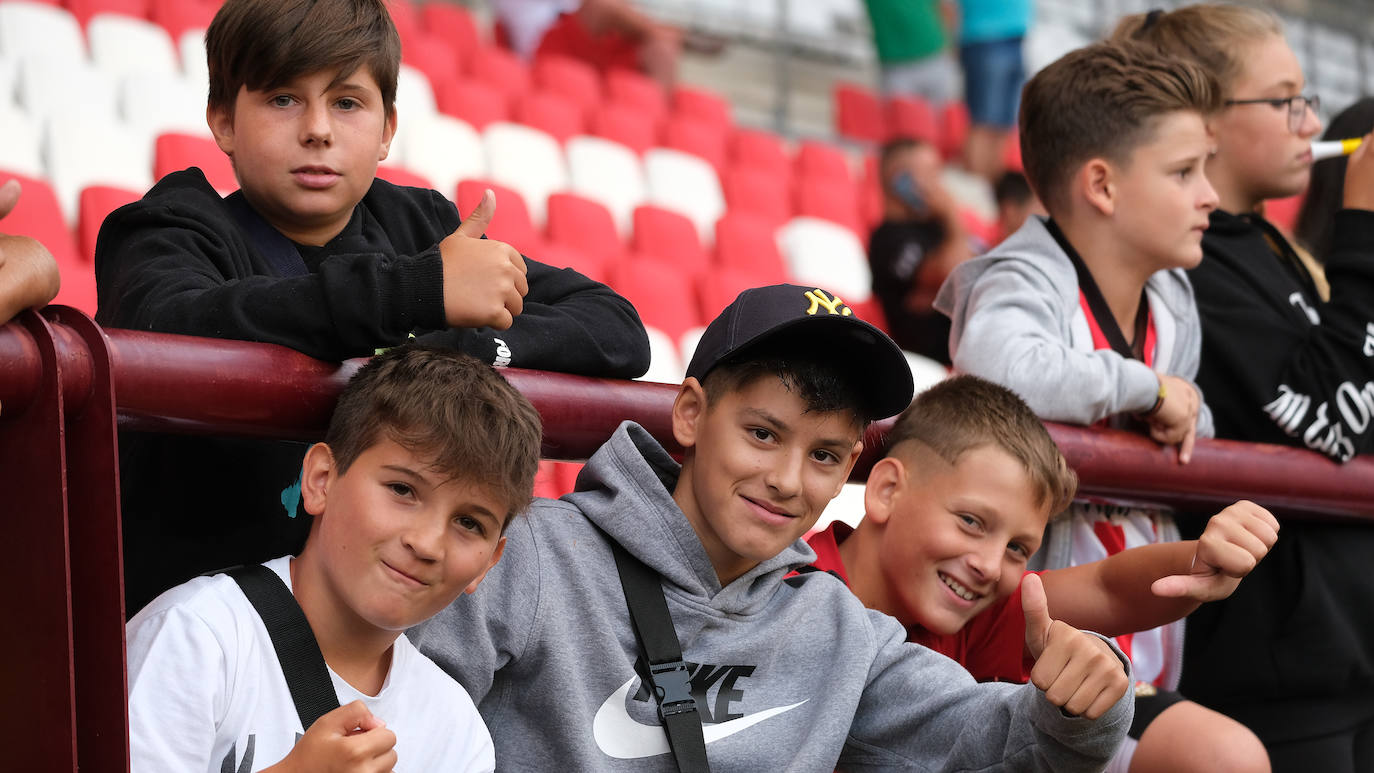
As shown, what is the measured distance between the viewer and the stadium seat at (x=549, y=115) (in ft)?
20.3

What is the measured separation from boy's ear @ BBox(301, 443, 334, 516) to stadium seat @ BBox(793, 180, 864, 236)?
5733 millimetres

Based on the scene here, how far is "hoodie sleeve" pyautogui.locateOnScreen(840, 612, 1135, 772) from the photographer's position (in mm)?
1436

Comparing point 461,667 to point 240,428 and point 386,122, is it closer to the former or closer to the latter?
point 240,428

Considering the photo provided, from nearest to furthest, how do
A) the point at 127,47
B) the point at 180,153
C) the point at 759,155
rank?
the point at 180,153
the point at 127,47
the point at 759,155

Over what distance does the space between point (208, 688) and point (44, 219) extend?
2839 millimetres

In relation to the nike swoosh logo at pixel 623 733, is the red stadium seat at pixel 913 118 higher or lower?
lower

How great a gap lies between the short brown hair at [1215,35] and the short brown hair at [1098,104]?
191mm

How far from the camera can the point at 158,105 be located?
467 centimetres

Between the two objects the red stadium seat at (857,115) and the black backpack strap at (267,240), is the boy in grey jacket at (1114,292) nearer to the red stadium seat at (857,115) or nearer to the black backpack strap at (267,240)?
the black backpack strap at (267,240)

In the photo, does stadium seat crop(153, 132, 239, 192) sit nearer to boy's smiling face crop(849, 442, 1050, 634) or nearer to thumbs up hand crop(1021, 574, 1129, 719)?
boy's smiling face crop(849, 442, 1050, 634)

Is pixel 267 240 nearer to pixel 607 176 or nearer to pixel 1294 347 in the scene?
pixel 1294 347

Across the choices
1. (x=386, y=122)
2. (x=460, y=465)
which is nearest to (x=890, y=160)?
(x=386, y=122)

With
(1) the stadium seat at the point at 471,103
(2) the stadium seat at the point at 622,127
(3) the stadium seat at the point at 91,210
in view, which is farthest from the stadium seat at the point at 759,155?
(3) the stadium seat at the point at 91,210

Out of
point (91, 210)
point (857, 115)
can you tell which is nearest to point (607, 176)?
point (91, 210)
